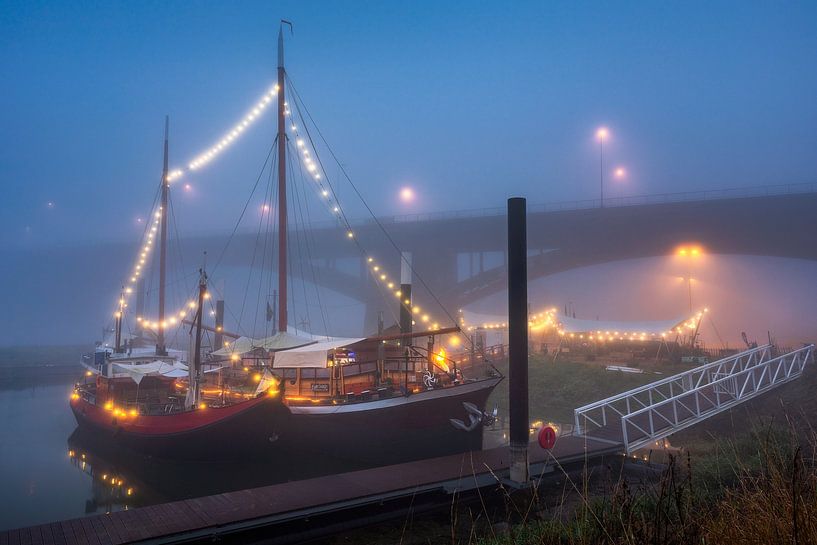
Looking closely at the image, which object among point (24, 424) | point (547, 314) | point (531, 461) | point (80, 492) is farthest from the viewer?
point (547, 314)

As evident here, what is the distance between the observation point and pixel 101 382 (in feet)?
81.6

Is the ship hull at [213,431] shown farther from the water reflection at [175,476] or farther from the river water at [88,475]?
the river water at [88,475]

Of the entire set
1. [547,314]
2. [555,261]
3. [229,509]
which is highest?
[555,261]

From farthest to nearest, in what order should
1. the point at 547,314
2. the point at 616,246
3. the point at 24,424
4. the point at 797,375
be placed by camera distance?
the point at 616,246, the point at 547,314, the point at 24,424, the point at 797,375

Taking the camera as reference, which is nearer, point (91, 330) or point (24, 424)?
point (24, 424)

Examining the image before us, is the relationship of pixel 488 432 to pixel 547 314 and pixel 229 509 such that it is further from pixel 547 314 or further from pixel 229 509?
pixel 547 314

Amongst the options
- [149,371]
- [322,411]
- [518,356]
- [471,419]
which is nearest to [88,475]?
[149,371]

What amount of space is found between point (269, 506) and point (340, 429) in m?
7.09

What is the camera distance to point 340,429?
56.5ft

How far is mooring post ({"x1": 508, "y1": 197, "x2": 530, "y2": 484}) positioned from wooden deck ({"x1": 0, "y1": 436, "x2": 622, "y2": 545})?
856mm

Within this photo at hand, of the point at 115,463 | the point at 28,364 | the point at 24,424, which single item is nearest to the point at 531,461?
the point at 115,463

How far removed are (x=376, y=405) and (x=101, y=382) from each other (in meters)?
16.7

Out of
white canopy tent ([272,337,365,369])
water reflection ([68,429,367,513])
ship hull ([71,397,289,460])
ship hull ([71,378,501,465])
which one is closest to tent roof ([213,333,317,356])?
white canopy tent ([272,337,365,369])

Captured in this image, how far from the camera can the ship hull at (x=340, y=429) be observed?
54.5ft
